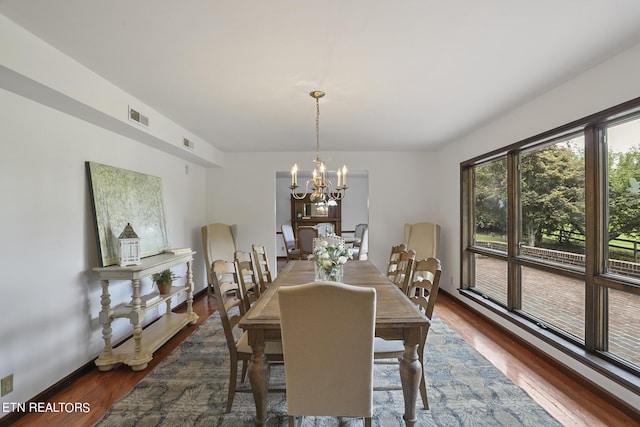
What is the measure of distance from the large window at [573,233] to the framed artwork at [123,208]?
405cm

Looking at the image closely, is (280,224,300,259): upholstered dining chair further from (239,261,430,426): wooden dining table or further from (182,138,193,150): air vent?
(239,261,430,426): wooden dining table

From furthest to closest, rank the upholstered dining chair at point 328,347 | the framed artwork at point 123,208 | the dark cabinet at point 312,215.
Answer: the dark cabinet at point 312,215 → the framed artwork at point 123,208 → the upholstered dining chair at point 328,347

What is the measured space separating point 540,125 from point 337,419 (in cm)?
306

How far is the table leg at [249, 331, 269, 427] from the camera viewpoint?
5.60ft

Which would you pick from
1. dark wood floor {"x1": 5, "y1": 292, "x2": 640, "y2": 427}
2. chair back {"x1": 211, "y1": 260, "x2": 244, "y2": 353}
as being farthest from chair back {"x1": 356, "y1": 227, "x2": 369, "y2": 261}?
chair back {"x1": 211, "y1": 260, "x2": 244, "y2": 353}

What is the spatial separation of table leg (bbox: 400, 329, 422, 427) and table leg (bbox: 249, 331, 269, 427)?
78 cm

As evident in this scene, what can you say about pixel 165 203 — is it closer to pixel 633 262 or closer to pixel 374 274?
pixel 374 274

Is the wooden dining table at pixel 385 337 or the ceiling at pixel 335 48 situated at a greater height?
the ceiling at pixel 335 48

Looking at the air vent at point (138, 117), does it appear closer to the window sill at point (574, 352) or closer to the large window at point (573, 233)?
the large window at point (573, 233)

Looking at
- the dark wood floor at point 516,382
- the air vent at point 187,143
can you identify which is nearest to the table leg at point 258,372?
the dark wood floor at point 516,382

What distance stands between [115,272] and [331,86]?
2423 millimetres

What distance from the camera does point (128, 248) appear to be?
2.75 metres

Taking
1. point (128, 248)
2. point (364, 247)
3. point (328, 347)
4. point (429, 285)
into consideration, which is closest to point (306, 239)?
point (364, 247)

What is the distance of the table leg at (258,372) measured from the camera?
1.71 metres
